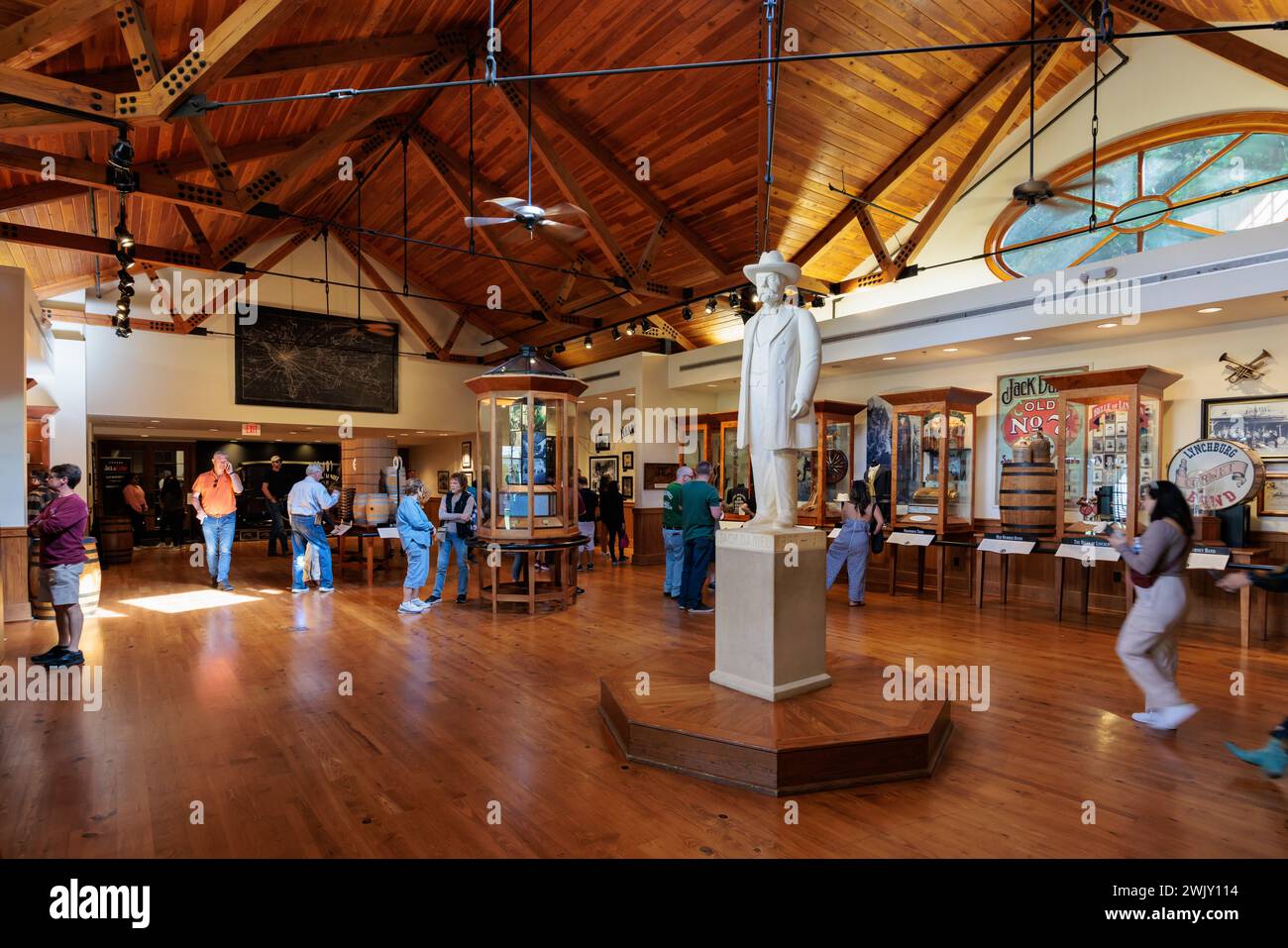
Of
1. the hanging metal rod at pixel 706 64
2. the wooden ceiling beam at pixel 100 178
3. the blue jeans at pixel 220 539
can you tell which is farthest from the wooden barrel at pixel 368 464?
the hanging metal rod at pixel 706 64

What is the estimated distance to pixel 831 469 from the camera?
33.2 ft

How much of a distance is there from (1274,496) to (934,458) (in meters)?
3.20

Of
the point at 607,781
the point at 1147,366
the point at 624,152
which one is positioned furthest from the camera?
the point at 624,152

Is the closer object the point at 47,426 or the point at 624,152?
the point at 624,152

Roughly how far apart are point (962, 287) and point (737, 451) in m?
4.35

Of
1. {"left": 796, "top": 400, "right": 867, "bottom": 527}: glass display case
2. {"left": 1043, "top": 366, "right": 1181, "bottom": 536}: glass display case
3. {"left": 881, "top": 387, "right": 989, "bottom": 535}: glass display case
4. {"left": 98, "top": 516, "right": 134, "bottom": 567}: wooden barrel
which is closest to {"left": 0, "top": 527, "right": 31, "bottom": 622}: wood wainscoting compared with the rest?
{"left": 98, "top": 516, "right": 134, "bottom": 567}: wooden barrel

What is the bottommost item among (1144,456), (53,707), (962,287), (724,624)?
(53,707)

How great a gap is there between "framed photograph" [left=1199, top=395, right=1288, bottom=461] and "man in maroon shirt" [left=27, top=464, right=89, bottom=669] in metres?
9.88

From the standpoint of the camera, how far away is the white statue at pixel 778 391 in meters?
4.09

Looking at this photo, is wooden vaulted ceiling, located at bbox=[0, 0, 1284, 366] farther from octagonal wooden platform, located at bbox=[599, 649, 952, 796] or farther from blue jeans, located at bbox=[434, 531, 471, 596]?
octagonal wooden platform, located at bbox=[599, 649, 952, 796]

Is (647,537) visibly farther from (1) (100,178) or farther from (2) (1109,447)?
(1) (100,178)

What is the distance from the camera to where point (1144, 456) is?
728cm
